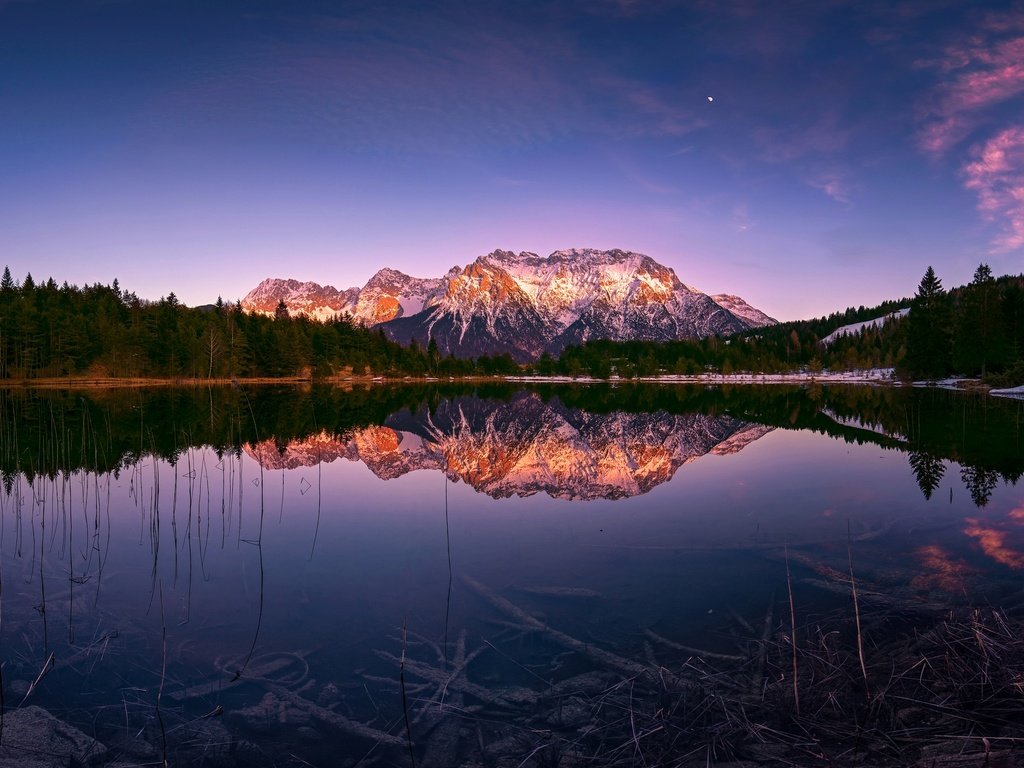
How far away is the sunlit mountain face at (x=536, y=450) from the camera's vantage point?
26.4 m

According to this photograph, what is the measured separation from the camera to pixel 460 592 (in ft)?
41.9

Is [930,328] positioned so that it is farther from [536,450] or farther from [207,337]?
[207,337]

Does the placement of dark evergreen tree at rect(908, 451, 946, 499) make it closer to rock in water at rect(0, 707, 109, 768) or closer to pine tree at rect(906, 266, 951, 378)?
rock in water at rect(0, 707, 109, 768)

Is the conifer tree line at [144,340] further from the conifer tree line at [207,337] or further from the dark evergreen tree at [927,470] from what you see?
the dark evergreen tree at [927,470]

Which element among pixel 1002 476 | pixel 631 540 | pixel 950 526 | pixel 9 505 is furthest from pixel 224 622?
pixel 1002 476

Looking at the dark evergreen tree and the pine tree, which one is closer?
the dark evergreen tree

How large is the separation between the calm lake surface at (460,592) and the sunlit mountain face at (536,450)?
0.50 metres

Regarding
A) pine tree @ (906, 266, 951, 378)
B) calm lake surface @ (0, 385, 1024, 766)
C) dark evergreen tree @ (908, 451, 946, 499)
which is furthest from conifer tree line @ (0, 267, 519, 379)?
pine tree @ (906, 266, 951, 378)

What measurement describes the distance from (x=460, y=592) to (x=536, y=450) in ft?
77.8

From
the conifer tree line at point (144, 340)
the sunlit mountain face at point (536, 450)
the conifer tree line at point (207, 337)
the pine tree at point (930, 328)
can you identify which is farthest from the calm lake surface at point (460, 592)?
the pine tree at point (930, 328)

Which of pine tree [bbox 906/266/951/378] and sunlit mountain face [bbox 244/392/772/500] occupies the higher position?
pine tree [bbox 906/266/951/378]

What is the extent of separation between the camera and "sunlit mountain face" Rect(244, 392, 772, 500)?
1041 inches

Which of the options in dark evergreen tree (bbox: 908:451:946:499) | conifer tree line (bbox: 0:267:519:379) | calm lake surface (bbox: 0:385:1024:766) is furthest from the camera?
conifer tree line (bbox: 0:267:519:379)

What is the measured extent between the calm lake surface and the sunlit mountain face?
1.64ft
